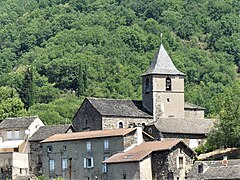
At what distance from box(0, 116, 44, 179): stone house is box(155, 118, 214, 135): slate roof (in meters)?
12.2

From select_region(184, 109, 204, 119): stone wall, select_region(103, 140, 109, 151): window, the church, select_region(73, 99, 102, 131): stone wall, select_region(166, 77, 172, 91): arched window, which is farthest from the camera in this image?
select_region(184, 109, 204, 119): stone wall

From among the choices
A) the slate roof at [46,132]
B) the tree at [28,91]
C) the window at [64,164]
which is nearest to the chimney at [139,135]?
the window at [64,164]

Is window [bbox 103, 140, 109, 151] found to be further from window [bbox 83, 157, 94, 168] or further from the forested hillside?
the forested hillside

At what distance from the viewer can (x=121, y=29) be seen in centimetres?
19175

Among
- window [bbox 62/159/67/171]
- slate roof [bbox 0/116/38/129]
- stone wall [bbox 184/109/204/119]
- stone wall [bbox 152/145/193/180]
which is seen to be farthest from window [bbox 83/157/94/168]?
stone wall [bbox 184/109/204/119]

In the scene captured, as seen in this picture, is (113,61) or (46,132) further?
(113,61)

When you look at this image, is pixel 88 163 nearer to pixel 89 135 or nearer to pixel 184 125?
pixel 89 135

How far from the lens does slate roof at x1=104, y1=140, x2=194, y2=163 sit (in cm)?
7812

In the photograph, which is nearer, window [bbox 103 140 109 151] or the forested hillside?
window [bbox 103 140 109 151]

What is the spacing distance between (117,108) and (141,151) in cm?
1351

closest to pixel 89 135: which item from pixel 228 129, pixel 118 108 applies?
pixel 118 108

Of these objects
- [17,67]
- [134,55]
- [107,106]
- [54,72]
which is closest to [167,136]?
[107,106]

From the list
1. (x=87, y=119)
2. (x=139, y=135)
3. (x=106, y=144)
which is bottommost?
(x=106, y=144)

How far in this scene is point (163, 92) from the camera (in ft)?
313
